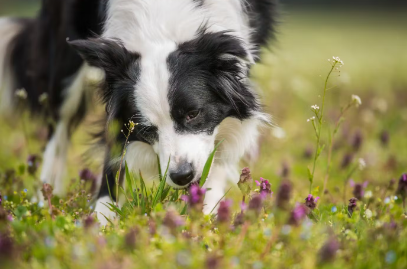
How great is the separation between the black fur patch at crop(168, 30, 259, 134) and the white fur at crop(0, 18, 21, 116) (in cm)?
230

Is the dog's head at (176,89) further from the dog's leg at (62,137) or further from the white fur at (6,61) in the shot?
the white fur at (6,61)

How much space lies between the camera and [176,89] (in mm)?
3086

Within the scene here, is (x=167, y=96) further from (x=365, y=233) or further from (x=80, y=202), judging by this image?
(x=365, y=233)

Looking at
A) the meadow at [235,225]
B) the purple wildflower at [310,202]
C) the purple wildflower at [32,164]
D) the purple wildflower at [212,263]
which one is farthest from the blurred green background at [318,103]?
the purple wildflower at [212,263]

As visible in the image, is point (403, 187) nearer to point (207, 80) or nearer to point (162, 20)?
point (207, 80)

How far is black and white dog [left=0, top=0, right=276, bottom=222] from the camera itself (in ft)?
10.1

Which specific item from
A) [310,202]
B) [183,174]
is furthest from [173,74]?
[310,202]

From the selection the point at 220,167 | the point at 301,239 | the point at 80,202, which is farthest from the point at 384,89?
the point at 301,239

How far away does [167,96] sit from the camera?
3055 millimetres

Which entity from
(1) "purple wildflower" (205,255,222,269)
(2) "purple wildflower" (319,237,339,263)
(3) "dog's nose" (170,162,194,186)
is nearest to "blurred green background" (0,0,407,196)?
(3) "dog's nose" (170,162,194,186)

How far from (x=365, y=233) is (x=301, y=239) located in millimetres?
436

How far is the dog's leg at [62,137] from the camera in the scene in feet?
14.3

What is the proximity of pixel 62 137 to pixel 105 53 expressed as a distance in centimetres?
159

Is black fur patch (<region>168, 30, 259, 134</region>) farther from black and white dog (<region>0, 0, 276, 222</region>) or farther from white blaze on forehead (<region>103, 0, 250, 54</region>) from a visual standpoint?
white blaze on forehead (<region>103, 0, 250, 54</region>)
